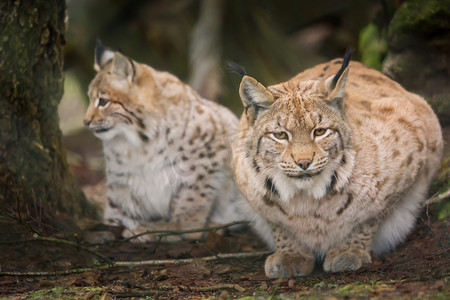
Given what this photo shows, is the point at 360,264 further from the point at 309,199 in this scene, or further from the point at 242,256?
the point at 242,256

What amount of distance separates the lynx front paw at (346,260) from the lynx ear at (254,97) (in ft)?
4.03

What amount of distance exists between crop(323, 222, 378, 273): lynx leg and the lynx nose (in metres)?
0.86

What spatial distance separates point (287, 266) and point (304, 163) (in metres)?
0.93

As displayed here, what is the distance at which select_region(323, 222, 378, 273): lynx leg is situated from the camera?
13.8ft

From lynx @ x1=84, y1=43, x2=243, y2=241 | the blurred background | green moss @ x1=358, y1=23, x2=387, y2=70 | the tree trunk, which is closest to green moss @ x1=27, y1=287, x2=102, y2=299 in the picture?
the tree trunk

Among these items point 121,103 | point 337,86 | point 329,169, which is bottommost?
point 329,169

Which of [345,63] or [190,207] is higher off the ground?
[345,63]

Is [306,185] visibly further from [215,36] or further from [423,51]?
[215,36]

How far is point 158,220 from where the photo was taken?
6230mm

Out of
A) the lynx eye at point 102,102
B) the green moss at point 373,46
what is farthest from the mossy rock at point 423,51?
the lynx eye at point 102,102

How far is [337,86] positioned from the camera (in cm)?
405

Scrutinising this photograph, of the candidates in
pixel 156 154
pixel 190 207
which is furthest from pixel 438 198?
pixel 156 154

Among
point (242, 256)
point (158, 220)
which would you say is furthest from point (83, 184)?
point (242, 256)

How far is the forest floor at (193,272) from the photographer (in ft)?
11.5
